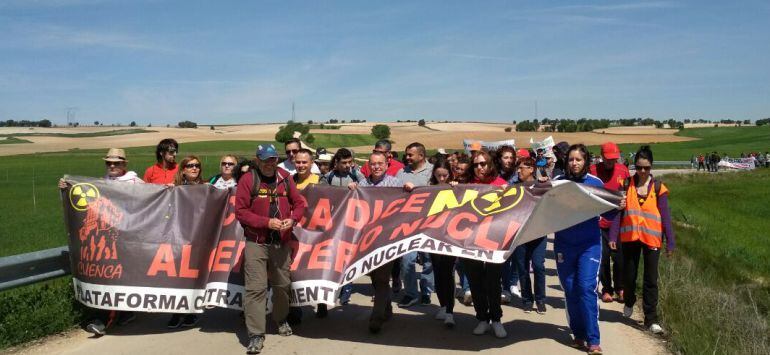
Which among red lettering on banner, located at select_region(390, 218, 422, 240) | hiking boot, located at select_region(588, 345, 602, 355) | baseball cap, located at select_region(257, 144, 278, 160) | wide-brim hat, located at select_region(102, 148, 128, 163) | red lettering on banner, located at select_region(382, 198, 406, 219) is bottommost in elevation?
hiking boot, located at select_region(588, 345, 602, 355)

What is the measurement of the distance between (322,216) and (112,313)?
245cm

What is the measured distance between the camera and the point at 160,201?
22.9 feet

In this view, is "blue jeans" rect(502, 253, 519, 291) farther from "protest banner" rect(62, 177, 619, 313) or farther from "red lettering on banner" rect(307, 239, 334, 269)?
"red lettering on banner" rect(307, 239, 334, 269)

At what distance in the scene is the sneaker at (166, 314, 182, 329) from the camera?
6.77 meters

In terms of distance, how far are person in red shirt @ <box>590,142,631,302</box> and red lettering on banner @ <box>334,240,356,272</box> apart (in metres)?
3.07

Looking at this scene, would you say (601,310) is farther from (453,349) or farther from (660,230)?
(453,349)

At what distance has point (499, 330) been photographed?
251 inches

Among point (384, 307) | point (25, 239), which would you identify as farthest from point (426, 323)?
point (25, 239)

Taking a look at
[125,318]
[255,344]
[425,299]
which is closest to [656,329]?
[425,299]

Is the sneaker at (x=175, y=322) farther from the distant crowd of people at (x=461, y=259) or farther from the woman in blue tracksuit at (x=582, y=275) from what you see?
the woman in blue tracksuit at (x=582, y=275)

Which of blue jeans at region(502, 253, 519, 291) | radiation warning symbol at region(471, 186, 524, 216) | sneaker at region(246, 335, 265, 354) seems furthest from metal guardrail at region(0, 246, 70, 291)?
blue jeans at region(502, 253, 519, 291)

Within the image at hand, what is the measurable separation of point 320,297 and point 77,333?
262 cm

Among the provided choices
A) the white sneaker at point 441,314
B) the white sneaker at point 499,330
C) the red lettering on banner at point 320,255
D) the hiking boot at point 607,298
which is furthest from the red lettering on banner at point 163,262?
the hiking boot at point 607,298

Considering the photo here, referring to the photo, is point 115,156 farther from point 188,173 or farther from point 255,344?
point 255,344
